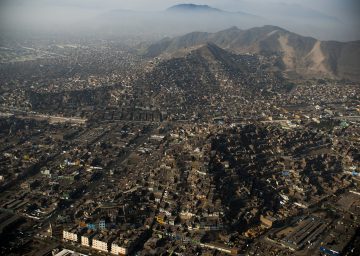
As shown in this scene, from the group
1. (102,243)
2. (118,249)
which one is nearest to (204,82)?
(102,243)

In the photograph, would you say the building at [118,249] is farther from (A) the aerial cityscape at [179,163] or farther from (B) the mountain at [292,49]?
(B) the mountain at [292,49]

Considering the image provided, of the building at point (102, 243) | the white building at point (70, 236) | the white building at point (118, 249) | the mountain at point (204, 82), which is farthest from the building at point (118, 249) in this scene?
the mountain at point (204, 82)

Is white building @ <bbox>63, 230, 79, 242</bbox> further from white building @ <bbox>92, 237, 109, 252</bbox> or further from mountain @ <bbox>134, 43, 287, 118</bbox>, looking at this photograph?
mountain @ <bbox>134, 43, 287, 118</bbox>

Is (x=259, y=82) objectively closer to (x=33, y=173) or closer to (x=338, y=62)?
(x=338, y=62)

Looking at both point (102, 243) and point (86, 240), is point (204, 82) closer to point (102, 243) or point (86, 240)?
point (86, 240)

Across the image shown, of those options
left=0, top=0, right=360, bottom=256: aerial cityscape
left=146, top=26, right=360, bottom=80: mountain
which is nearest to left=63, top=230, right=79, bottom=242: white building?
left=0, top=0, right=360, bottom=256: aerial cityscape
